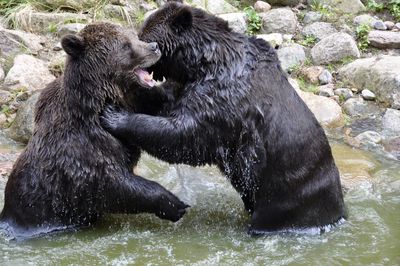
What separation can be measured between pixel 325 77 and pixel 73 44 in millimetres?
5470

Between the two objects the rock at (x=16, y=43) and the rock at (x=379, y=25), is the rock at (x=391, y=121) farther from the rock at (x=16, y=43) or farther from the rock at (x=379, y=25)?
the rock at (x=16, y=43)

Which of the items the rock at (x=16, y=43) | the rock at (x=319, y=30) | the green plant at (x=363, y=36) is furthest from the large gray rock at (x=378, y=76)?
the rock at (x=16, y=43)

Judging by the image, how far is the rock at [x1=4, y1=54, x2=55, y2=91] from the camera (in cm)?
962

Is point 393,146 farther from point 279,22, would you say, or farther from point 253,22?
point 253,22

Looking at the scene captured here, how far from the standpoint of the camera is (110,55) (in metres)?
5.90

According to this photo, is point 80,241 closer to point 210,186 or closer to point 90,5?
point 210,186

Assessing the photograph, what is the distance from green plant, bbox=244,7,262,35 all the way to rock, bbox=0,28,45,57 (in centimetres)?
355

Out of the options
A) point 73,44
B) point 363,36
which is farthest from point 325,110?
point 73,44

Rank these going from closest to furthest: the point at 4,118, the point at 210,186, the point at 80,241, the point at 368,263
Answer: the point at 368,263
the point at 80,241
the point at 210,186
the point at 4,118

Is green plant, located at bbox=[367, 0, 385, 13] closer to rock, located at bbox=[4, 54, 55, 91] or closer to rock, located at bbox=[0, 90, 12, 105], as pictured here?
rock, located at bbox=[4, 54, 55, 91]

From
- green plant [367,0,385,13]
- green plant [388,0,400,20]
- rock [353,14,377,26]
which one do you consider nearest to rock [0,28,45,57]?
rock [353,14,377,26]

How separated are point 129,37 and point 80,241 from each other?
1901mm

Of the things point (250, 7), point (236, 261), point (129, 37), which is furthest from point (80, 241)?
point (250, 7)

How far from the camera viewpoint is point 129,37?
601cm
